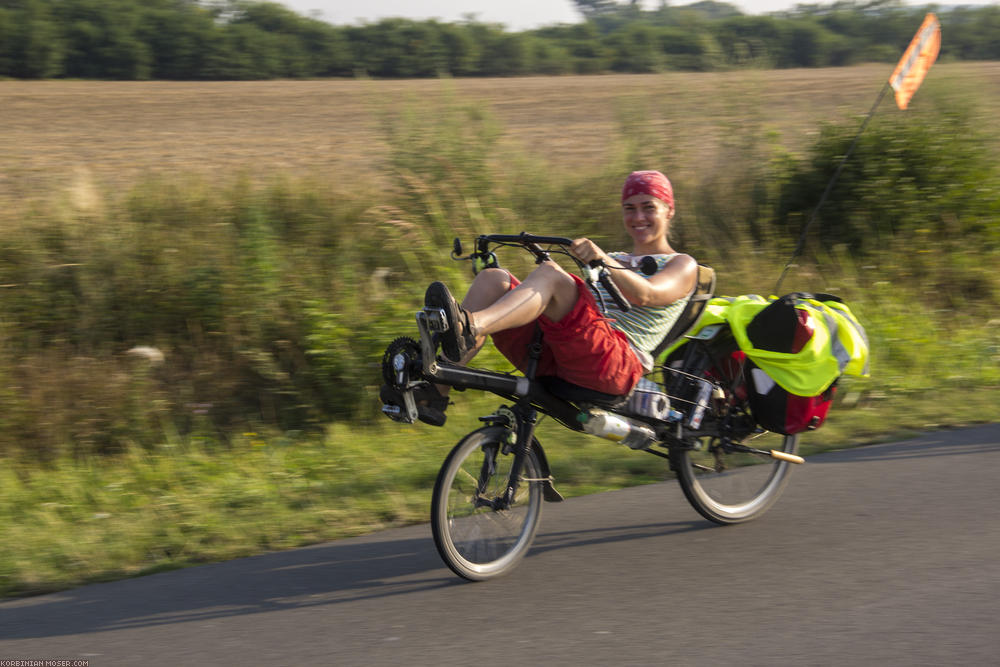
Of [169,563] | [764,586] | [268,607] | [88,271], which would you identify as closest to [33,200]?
[88,271]

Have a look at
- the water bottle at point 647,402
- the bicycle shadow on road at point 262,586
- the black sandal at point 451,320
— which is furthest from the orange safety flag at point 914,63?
the black sandal at point 451,320

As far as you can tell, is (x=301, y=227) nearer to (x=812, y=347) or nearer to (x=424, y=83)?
(x=424, y=83)

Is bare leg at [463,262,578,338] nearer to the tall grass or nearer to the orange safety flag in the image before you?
the tall grass

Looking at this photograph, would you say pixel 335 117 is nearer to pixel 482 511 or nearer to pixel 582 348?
pixel 582 348

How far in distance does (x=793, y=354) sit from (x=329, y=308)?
359 cm

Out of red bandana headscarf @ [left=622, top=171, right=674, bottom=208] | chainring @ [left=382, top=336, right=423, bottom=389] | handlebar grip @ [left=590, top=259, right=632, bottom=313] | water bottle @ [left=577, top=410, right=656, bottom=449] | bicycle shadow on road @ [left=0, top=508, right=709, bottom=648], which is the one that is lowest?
bicycle shadow on road @ [left=0, top=508, right=709, bottom=648]

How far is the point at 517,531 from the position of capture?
449 centimetres

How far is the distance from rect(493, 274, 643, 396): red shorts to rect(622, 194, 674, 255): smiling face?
571 millimetres

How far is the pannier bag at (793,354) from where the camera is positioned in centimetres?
484

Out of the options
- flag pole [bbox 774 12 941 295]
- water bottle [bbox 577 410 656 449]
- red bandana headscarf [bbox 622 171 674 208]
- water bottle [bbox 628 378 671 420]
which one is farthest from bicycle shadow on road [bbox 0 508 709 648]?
flag pole [bbox 774 12 941 295]

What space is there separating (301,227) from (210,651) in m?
5.40

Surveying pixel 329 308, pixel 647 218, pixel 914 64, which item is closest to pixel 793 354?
pixel 647 218

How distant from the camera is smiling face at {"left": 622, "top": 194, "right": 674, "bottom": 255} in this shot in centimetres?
491

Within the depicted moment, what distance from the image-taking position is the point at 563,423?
15.3 ft
